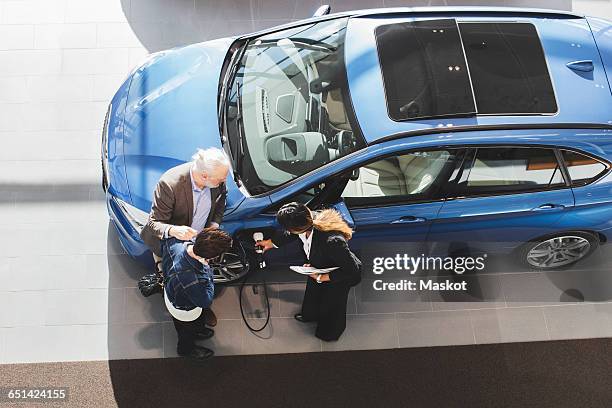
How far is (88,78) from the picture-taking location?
6457 mm

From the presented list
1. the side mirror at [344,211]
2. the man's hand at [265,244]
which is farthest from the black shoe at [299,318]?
the side mirror at [344,211]

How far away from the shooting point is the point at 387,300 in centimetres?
573

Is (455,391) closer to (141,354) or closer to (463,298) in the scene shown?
(463,298)

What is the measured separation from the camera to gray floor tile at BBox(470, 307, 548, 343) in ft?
18.4

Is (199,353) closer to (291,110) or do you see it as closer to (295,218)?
(295,218)

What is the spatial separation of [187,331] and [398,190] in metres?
1.94

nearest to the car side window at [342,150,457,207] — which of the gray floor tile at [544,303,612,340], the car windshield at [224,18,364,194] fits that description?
the car windshield at [224,18,364,194]

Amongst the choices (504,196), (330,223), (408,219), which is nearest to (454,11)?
(504,196)

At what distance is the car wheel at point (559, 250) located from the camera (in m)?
5.45

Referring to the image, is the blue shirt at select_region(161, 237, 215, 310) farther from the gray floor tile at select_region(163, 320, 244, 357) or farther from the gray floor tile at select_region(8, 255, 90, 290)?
the gray floor tile at select_region(8, 255, 90, 290)

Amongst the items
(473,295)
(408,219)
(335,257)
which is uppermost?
(408,219)

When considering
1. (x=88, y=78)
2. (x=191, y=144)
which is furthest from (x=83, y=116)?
(x=191, y=144)

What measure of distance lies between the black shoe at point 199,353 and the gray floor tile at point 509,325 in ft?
7.40

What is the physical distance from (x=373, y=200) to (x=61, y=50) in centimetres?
369
